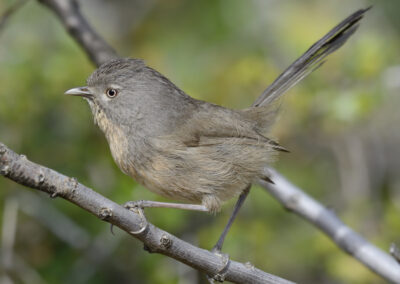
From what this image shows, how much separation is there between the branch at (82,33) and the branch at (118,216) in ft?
8.23

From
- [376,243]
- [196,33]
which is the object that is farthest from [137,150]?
[196,33]

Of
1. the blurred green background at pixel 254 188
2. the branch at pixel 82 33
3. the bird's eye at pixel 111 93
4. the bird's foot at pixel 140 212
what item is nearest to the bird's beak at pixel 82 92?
the bird's eye at pixel 111 93

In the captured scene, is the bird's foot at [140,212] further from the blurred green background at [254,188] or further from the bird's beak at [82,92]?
the blurred green background at [254,188]

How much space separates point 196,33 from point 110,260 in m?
3.84

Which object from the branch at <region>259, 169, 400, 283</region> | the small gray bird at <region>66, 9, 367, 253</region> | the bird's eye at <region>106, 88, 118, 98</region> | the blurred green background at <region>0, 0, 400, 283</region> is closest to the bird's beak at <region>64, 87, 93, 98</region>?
the small gray bird at <region>66, 9, 367, 253</region>

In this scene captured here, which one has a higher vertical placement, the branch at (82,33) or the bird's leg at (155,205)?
the branch at (82,33)

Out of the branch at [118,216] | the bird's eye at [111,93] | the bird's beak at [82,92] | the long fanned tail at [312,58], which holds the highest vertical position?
the long fanned tail at [312,58]

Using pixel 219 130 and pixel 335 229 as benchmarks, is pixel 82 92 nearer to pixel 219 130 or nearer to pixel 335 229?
pixel 219 130

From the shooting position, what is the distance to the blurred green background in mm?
5219

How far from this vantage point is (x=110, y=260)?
18.1 ft

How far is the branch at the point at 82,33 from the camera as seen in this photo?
518 centimetres

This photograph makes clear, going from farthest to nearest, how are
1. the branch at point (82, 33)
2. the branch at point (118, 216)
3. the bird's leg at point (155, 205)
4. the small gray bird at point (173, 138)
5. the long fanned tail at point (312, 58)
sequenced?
the branch at point (82, 33), the long fanned tail at point (312, 58), the small gray bird at point (173, 138), the bird's leg at point (155, 205), the branch at point (118, 216)

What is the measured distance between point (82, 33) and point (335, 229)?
9.42ft

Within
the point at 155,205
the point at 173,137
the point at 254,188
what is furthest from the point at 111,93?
the point at 254,188
